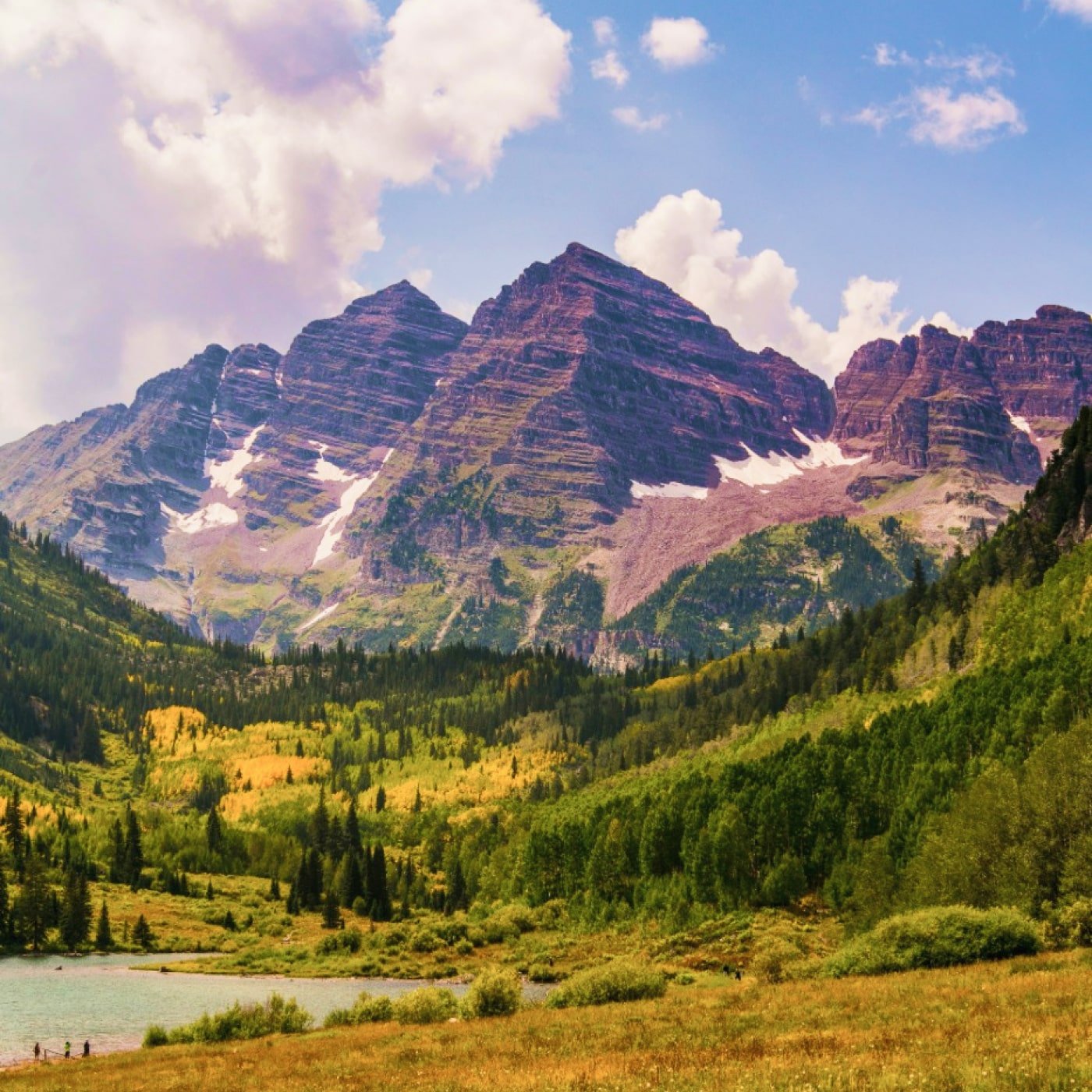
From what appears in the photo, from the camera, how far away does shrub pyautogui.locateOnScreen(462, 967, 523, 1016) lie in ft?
225

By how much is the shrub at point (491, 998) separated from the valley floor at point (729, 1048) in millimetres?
2991

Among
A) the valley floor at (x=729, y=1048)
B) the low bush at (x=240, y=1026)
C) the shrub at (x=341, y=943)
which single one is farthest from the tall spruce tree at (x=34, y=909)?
the valley floor at (x=729, y=1048)

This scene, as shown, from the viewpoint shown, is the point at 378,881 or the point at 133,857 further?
the point at 133,857

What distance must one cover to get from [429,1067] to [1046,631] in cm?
11552

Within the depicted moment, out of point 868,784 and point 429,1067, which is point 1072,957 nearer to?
point 429,1067

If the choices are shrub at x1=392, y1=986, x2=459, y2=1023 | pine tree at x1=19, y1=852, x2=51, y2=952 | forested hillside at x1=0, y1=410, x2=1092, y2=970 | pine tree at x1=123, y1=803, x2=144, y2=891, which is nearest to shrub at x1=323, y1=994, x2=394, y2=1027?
shrub at x1=392, y1=986, x2=459, y2=1023

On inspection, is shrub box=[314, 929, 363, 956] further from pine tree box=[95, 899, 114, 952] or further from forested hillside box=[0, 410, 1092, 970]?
pine tree box=[95, 899, 114, 952]

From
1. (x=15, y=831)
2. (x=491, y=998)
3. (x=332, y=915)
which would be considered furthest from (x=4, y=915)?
(x=491, y=998)

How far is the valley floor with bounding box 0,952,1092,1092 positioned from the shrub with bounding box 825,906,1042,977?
3797 millimetres

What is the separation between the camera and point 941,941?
2447 inches

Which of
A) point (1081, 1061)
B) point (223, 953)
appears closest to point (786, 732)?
point (223, 953)

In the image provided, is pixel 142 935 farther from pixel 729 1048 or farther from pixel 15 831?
pixel 729 1048

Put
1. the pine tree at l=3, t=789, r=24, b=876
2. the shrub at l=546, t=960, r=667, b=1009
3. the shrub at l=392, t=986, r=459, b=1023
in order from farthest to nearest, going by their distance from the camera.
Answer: the pine tree at l=3, t=789, r=24, b=876
the shrub at l=392, t=986, r=459, b=1023
the shrub at l=546, t=960, r=667, b=1009

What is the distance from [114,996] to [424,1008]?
148 ft
